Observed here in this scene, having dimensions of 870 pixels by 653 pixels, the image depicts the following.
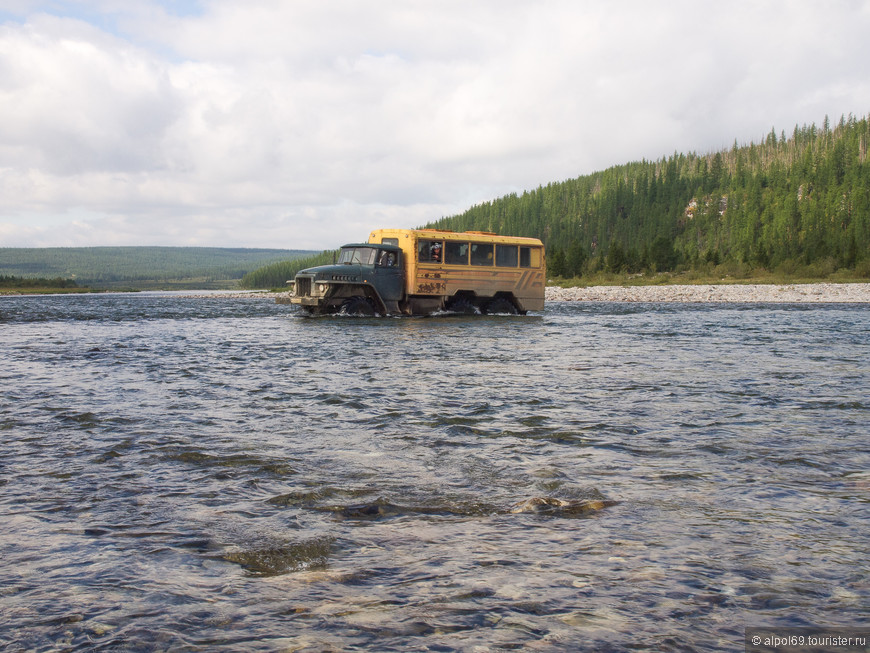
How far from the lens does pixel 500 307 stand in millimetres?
29016

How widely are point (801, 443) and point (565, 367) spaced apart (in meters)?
6.25

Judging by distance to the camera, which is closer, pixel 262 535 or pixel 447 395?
pixel 262 535

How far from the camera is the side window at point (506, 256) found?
92.8 feet

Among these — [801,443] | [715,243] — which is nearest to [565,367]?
[801,443]

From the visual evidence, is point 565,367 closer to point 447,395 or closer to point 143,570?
point 447,395

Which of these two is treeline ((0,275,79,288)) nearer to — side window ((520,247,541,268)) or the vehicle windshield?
the vehicle windshield

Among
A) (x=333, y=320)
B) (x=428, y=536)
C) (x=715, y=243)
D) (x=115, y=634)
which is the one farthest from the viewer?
(x=715, y=243)

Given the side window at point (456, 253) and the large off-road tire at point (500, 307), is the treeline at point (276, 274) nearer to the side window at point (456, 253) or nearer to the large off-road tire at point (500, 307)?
the large off-road tire at point (500, 307)

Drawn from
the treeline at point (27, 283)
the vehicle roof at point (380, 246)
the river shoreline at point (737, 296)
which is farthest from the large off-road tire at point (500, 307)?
the treeline at point (27, 283)

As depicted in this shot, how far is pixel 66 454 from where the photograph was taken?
6281 millimetres

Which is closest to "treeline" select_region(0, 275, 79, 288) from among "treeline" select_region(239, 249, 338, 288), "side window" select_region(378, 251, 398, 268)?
"treeline" select_region(239, 249, 338, 288)

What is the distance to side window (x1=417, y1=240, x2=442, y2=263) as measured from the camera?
26.3 m

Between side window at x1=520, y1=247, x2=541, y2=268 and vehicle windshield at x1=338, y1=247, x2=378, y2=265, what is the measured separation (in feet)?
22.2

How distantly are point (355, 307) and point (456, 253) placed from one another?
470cm
